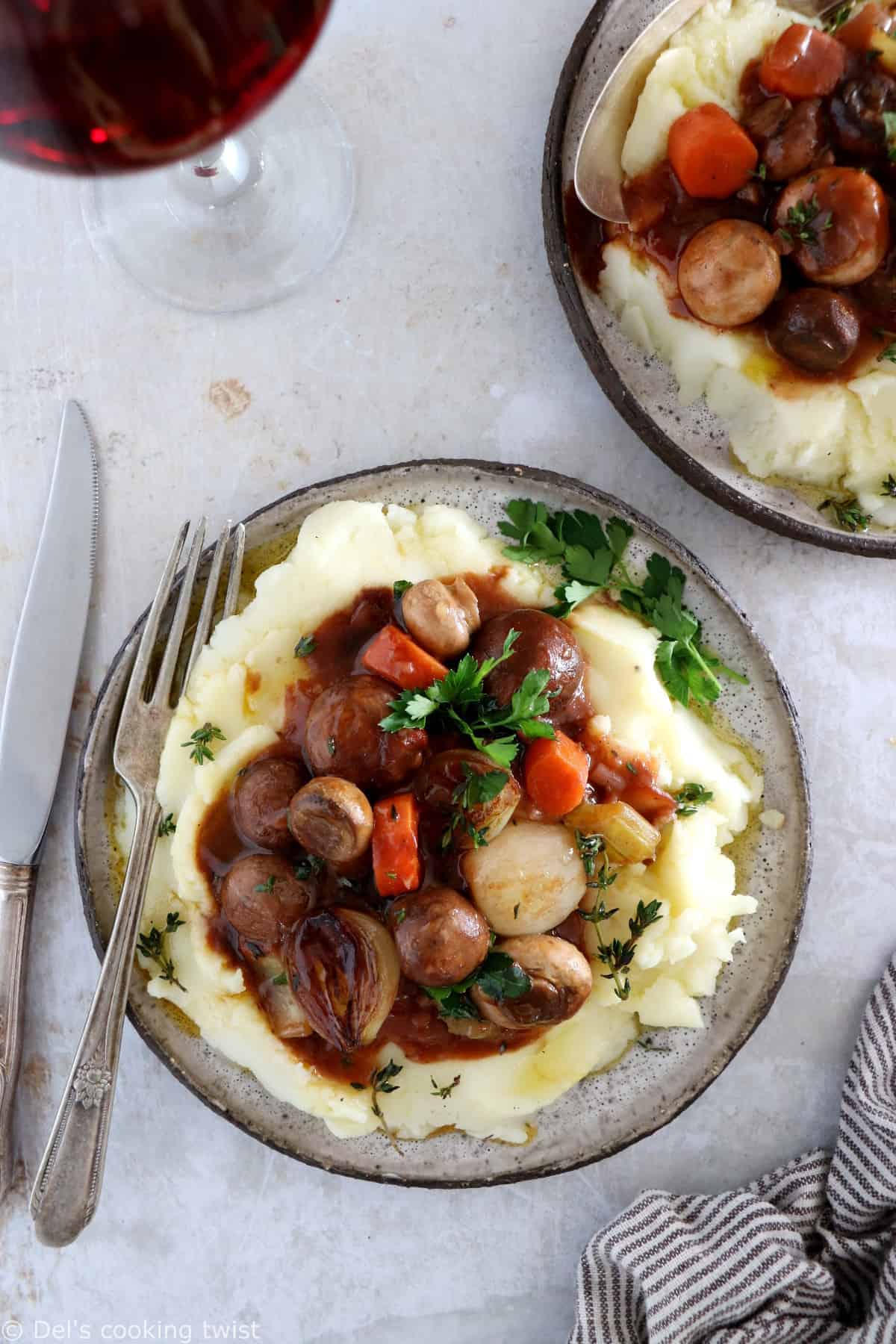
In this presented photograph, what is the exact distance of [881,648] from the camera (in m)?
3.96

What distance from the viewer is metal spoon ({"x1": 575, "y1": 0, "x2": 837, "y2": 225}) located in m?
3.43

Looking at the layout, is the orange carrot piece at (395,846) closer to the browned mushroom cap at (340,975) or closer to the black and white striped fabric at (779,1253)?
the browned mushroom cap at (340,975)

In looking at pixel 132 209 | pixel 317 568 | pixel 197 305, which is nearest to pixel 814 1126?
pixel 317 568

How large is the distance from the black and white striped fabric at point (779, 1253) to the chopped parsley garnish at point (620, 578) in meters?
1.40

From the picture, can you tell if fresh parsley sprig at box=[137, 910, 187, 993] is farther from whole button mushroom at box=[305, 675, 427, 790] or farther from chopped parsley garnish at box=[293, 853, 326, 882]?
whole button mushroom at box=[305, 675, 427, 790]

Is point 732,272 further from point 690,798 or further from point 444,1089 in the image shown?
point 444,1089

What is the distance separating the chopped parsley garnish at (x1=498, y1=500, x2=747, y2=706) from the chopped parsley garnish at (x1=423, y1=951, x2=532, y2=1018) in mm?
1022

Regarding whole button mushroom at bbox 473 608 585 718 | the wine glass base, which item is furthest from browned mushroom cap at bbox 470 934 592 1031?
the wine glass base

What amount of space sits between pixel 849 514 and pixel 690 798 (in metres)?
1.11

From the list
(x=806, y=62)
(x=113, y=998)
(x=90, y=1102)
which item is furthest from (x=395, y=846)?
(x=806, y=62)

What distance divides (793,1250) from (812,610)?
2194 mm

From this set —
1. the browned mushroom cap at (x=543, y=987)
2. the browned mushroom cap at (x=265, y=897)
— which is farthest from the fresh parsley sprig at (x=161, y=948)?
the browned mushroom cap at (x=543, y=987)

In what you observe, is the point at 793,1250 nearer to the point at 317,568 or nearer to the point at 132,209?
the point at 317,568

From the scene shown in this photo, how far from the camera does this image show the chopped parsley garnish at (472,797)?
3.02 meters
